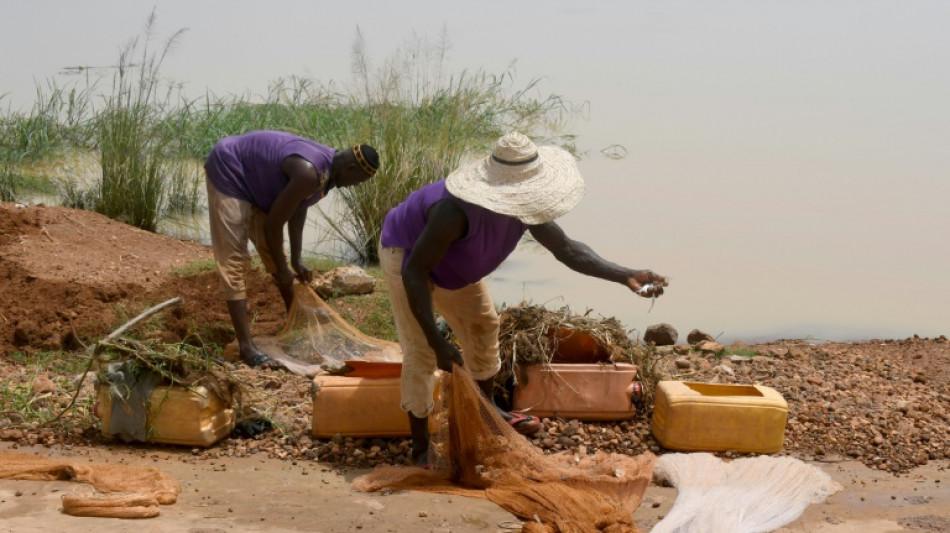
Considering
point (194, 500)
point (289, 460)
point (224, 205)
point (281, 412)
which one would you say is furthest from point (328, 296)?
point (194, 500)

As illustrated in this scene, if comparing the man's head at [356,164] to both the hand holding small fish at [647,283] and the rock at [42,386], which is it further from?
the hand holding small fish at [647,283]

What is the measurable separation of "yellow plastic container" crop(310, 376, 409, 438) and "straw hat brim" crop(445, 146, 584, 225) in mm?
1229

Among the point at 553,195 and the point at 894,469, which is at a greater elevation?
the point at 553,195

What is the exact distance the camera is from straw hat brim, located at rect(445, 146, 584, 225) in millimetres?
4754

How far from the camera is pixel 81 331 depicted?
7449 mm

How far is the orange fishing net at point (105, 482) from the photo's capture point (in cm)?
461

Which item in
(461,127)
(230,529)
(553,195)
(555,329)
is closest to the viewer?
(230,529)

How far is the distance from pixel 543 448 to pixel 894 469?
5.22 feet

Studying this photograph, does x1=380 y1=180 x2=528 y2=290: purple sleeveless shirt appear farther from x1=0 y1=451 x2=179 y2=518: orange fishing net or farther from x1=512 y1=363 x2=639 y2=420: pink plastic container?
x1=0 y1=451 x2=179 y2=518: orange fishing net

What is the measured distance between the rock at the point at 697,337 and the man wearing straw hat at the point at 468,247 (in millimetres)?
2826

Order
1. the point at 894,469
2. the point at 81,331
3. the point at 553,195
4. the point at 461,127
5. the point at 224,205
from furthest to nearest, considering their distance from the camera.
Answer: the point at 461,127, the point at 81,331, the point at 224,205, the point at 894,469, the point at 553,195

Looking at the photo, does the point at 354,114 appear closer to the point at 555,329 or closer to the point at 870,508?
the point at 555,329

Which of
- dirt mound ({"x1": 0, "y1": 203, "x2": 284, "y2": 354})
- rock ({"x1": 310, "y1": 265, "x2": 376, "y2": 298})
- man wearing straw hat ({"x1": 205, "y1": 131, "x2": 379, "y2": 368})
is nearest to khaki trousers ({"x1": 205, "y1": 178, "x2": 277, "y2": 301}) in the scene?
man wearing straw hat ({"x1": 205, "y1": 131, "x2": 379, "y2": 368})

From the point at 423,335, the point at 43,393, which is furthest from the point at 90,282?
the point at 423,335
